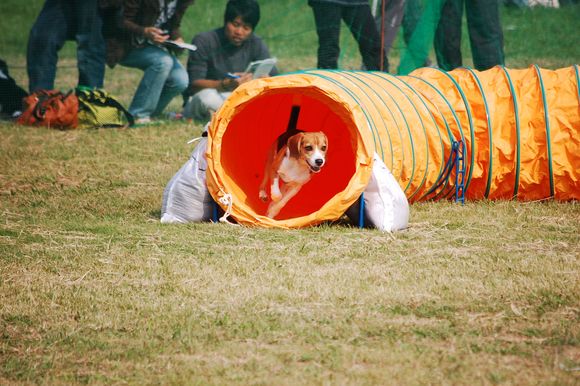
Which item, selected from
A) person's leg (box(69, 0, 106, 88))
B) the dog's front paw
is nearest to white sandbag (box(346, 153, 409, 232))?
the dog's front paw

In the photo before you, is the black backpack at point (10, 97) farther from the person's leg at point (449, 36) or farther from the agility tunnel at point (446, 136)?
the person's leg at point (449, 36)

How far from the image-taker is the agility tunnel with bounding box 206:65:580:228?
277 inches

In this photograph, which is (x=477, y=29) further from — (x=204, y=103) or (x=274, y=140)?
(x=274, y=140)

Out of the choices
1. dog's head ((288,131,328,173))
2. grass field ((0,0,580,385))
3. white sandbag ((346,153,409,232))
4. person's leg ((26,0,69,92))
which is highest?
person's leg ((26,0,69,92))

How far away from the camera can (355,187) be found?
6.07m

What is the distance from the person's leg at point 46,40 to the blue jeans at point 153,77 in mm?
855

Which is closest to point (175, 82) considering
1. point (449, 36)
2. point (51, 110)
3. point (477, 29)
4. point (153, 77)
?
point (153, 77)

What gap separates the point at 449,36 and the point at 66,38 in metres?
4.86

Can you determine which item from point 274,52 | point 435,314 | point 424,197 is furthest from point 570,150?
point 274,52

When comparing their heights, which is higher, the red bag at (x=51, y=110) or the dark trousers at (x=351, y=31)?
the dark trousers at (x=351, y=31)

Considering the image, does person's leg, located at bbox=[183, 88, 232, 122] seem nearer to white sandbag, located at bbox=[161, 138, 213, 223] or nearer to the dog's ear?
the dog's ear

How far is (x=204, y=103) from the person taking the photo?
11344 millimetres

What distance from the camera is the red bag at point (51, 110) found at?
35.4 ft

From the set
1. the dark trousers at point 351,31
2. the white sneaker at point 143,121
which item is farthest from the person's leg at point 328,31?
the white sneaker at point 143,121
